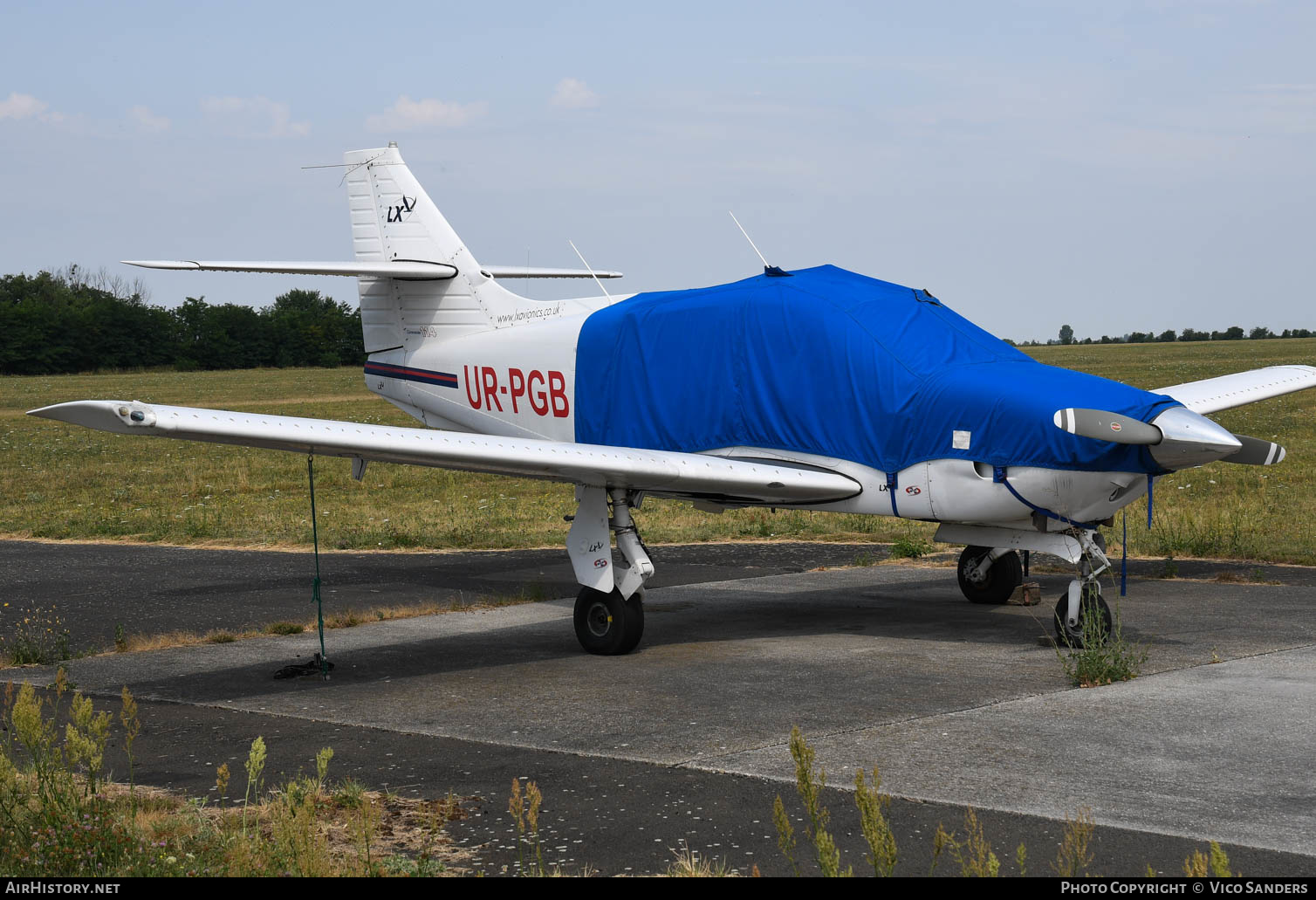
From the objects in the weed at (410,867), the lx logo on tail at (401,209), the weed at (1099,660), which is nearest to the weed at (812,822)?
the weed at (410,867)

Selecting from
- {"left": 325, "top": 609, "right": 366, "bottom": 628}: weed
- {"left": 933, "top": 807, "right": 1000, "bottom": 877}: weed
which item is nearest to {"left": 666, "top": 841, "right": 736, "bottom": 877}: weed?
{"left": 933, "top": 807, "right": 1000, "bottom": 877}: weed

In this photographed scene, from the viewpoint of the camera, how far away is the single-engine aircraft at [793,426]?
9438mm

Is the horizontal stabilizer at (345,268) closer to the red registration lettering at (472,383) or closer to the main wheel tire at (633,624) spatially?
the red registration lettering at (472,383)

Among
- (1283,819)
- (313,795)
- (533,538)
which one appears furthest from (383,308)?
(1283,819)

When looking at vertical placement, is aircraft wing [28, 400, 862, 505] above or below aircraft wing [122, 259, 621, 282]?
below

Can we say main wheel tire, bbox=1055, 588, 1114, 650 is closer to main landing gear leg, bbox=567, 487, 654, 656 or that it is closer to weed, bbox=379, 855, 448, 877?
main landing gear leg, bbox=567, 487, 654, 656

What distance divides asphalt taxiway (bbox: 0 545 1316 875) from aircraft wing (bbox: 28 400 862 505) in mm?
A: 1312

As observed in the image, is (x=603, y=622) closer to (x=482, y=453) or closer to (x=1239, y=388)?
(x=482, y=453)

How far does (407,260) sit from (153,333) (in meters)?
105

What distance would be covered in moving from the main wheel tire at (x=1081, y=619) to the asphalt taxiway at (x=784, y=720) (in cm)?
20

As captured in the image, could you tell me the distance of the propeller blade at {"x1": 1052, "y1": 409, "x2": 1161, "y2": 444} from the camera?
30.1 ft

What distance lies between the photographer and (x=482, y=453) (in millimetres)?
9609

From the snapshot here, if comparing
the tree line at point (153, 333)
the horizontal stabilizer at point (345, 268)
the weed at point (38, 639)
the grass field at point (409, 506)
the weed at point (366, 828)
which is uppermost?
the tree line at point (153, 333)

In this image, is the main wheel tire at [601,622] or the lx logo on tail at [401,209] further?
the lx logo on tail at [401,209]
